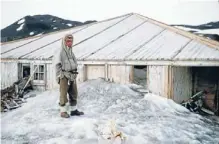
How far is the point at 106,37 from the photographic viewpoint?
13906 millimetres

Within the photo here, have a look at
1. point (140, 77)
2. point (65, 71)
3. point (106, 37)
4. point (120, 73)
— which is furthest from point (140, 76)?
point (65, 71)

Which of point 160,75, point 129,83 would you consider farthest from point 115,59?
point 160,75

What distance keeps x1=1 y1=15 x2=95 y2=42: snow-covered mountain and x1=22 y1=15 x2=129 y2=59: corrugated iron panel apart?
485 cm

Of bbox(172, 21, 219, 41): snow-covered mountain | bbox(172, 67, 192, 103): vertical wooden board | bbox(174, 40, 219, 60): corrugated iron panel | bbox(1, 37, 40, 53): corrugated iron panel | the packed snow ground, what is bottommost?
the packed snow ground

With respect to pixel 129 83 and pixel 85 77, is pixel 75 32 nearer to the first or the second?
pixel 85 77

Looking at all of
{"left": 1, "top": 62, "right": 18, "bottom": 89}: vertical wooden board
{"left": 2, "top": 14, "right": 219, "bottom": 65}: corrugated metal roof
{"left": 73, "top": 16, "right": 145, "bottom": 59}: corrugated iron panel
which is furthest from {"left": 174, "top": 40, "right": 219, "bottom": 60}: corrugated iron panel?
{"left": 1, "top": 62, "right": 18, "bottom": 89}: vertical wooden board

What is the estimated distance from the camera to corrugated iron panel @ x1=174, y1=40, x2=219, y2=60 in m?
9.61

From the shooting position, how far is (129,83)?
35.8 feet

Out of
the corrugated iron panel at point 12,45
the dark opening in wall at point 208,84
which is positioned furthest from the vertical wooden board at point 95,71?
the corrugated iron panel at point 12,45

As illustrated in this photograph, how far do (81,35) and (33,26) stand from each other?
6975 mm

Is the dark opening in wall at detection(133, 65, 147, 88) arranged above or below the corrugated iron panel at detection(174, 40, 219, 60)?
below

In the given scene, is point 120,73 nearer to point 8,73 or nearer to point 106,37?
point 106,37

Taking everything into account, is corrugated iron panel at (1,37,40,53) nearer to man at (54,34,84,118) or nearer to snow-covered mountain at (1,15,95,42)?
snow-covered mountain at (1,15,95,42)

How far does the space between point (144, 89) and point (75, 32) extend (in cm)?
646
